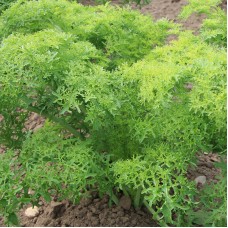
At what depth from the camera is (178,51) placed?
Result: 2.35m

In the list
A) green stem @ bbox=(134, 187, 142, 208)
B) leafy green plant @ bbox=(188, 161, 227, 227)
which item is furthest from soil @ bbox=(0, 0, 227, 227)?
leafy green plant @ bbox=(188, 161, 227, 227)

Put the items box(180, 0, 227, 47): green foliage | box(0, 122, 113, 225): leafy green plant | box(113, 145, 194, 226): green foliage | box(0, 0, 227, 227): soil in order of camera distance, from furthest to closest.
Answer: box(0, 0, 227, 227): soil < box(180, 0, 227, 47): green foliage < box(0, 122, 113, 225): leafy green plant < box(113, 145, 194, 226): green foliage

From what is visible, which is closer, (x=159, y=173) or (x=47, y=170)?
(x=159, y=173)

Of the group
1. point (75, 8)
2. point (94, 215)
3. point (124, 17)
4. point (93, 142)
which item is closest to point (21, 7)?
point (75, 8)

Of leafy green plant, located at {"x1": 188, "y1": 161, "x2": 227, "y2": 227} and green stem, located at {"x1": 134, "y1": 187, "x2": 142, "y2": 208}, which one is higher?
leafy green plant, located at {"x1": 188, "y1": 161, "x2": 227, "y2": 227}

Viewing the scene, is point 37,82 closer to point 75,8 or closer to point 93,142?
point 93,142

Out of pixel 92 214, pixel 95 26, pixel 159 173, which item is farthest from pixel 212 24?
pixel 92 214

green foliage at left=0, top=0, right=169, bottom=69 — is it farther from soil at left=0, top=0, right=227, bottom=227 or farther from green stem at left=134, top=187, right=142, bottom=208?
green stem at left=134, top=187, right=142, bottom=208

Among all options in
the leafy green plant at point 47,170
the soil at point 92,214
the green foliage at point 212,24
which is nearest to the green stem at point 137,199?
the soil at point 92,214

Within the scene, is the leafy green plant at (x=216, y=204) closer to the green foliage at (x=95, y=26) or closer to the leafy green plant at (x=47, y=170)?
the leafy green plant at (x=47, y=170)

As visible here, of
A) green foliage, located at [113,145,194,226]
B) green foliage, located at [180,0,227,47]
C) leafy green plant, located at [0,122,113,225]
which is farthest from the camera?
green foliage, located at [180,0,227,47]

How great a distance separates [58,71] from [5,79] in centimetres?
26

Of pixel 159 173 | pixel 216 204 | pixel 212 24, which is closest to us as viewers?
pixel 159 173

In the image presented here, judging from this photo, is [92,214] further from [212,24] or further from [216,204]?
[212,24]
